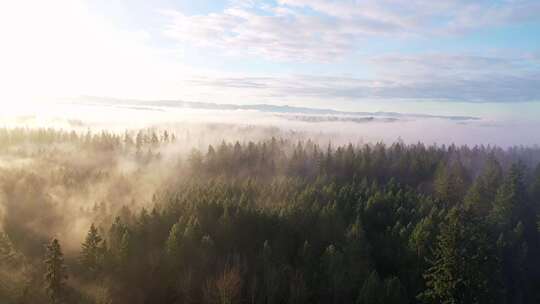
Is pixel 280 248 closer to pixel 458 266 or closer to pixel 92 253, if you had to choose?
pixel 92 253

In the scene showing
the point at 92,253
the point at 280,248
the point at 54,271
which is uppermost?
the point at 54,271

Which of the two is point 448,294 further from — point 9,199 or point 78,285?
point 9,199

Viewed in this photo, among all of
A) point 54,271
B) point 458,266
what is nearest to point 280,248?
point 54,271

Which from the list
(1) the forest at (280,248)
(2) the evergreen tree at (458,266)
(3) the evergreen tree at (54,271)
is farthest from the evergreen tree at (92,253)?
(2) the evergreen tree at (458,266)

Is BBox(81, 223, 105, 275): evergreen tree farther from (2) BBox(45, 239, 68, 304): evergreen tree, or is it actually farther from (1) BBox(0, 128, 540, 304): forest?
(2) BBox(45, 239, 68, 304): evergreen tree

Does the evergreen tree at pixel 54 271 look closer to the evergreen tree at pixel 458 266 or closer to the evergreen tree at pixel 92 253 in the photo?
the evergreen tree at pixel 92 253

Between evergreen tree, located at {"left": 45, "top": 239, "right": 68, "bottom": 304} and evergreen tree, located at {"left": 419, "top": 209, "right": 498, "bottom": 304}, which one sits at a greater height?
evergreen tree, located at {"left": 419, "top": 209, "right": 498, "bottom": 304}

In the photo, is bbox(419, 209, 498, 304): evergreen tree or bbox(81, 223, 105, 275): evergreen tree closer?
bbox(419, 209, 498, 304): evergreen tree

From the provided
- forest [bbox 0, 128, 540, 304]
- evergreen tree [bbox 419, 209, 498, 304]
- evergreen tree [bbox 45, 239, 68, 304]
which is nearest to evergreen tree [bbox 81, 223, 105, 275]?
forest [bbox 0, 128, 540, 304]

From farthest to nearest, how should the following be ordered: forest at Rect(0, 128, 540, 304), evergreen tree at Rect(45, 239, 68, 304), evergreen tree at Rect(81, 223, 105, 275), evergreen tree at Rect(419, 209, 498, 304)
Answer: evergreen tree at Rect(81, 223, 105, 275) < forest at Rect(0, 128, 540, 304) < evergreen tree at Rect(45, 239, 68, 304) < evergreen tree at Rect(419, 209, 498, 304)

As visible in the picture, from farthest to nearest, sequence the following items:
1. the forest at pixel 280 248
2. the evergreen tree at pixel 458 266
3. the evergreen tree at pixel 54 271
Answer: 1. the forest at pixel 280 248
2. the evergreen tree at pixel 54 271
3. the evergreen tree at pixel 458 266

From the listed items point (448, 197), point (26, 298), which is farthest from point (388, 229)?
point (26, 298)
